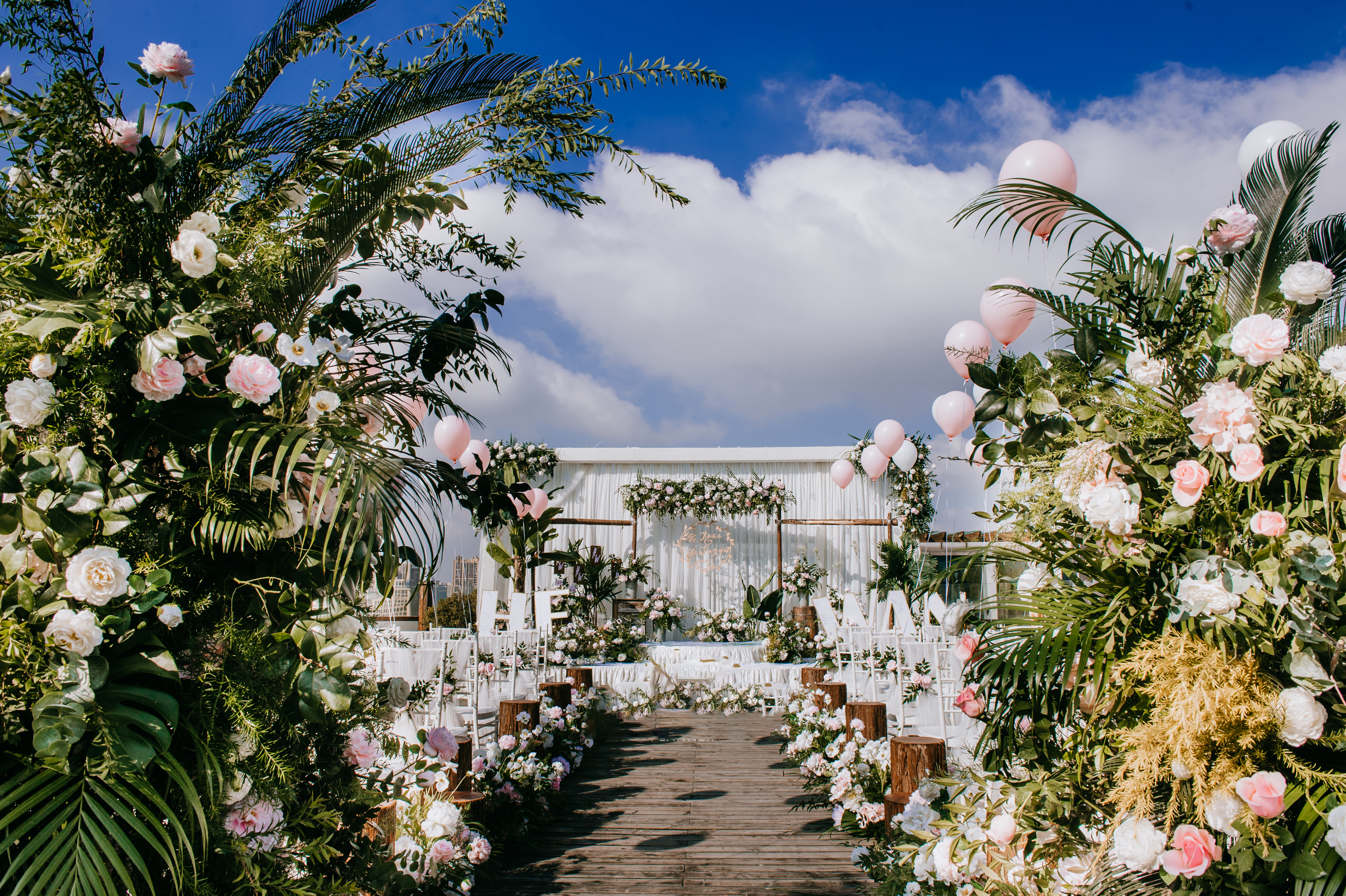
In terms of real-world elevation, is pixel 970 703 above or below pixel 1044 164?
below

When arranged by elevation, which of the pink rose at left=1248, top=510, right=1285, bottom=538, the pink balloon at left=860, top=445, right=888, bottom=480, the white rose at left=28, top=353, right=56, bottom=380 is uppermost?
the pink balloon at left=860, top=445, right=888, bottom=480

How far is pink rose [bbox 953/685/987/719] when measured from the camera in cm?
217

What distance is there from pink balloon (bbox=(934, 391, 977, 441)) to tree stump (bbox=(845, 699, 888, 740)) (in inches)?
124

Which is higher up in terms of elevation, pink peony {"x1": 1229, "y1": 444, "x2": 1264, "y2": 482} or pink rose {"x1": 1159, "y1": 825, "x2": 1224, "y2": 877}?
pink peony {"x1": 1229, "y1": 444, "x2": 1264, "y2": 482}

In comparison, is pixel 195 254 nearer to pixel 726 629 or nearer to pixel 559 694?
pixel 559 694

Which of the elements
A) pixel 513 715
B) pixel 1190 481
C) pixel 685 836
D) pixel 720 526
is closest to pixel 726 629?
pixel 720 526

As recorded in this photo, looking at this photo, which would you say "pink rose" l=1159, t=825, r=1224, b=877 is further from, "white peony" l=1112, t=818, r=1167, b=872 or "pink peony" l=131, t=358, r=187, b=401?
"pink peony" l=131, t=358, r=187, b=401

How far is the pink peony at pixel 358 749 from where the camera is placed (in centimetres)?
187

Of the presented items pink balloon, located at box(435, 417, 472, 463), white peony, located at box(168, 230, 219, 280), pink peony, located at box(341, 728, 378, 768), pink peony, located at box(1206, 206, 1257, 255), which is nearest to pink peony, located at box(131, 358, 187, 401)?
white peony, located at box(168, 230, 219, 280)

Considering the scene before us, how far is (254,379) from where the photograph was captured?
5.30 feet

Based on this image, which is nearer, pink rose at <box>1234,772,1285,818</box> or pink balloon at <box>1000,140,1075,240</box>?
pink rose at <box>1234,772,1285,818</box>

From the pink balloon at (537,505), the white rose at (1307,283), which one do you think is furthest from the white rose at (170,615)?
the pink balloon at (537,505)

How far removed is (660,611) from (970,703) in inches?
403

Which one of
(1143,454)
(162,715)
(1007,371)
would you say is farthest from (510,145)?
(1143,454)
